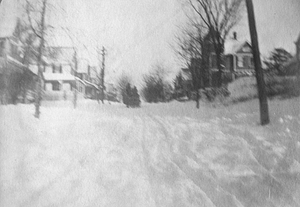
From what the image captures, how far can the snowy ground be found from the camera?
5.35 ft

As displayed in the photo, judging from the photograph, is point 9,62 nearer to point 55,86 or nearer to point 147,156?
point 55,86

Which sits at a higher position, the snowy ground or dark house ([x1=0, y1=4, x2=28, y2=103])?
dark house ([x1=0, y1=4, x2=28, y2=103])

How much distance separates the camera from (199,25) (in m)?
1.82

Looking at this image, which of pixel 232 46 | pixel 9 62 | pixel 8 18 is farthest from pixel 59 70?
pixel 232 46

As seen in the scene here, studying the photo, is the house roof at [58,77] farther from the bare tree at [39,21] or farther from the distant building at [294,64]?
the distant building at [294,64]

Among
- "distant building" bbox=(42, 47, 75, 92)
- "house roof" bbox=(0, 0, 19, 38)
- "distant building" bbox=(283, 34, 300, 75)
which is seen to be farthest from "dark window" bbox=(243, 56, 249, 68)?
"house roof" bbox=(0, 0, 19, 38)

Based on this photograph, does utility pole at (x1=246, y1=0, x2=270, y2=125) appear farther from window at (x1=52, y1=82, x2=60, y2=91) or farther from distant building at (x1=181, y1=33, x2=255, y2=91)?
window at (x1=52, y1=82, x2=60, y2=91)

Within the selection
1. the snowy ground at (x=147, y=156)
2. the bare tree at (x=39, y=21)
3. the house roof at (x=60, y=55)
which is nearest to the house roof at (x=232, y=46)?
the snowy ground at (x=147, y=156)

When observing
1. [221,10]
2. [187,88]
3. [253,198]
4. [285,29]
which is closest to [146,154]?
[187,88]

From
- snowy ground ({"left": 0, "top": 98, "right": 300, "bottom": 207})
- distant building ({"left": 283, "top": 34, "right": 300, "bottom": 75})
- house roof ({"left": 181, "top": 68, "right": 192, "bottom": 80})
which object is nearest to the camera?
snowy ground ({"left": 0, "top": 98, "right": 300, "bottom": 207})

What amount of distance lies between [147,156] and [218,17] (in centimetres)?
88

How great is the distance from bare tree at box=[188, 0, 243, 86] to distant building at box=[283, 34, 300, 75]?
1.28ft

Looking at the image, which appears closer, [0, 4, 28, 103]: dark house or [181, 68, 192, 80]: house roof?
[0, 4, 28, 103]: dark house

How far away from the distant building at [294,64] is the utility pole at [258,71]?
176 millimetres
